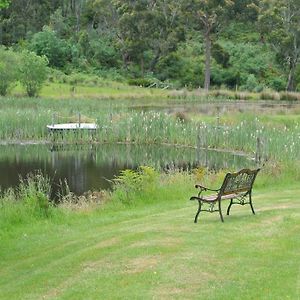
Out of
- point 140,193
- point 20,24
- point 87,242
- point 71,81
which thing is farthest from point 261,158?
point 20,24

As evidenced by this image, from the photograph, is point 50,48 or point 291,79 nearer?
point 50,48

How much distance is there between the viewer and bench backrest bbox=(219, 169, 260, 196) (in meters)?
11.0

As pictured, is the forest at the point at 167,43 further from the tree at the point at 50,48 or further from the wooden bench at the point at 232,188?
the wooden bench at the point at 232,188

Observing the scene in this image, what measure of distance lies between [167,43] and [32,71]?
2444 cm

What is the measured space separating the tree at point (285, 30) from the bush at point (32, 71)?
2556cm

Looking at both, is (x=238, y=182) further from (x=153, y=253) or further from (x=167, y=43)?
(x=167, y=43)

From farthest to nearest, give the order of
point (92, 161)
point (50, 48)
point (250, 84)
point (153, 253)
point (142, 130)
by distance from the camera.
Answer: point (50, 48) < point (250, 84) < point (142, 130) < point (92, 161) < point (153, 253)

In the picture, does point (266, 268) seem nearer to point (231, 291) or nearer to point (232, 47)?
point (231, 291)

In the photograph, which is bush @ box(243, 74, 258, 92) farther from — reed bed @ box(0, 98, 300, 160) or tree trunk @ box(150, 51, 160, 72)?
reed bed @ box(0, 98, 300, 160)

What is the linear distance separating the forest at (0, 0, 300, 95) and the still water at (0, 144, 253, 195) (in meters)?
29.0

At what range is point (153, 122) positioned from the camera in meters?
32.3

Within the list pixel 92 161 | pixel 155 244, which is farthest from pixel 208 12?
pixel 155 244

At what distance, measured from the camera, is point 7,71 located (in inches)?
1747

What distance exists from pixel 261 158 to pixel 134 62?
4718 centimetres
